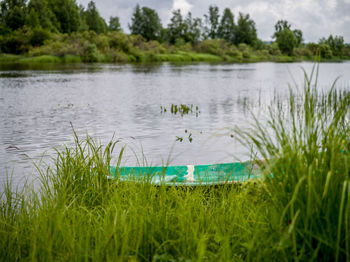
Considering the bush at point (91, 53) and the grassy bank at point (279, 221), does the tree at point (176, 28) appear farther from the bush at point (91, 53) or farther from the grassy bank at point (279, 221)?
the grassy bank at point (279, 221)

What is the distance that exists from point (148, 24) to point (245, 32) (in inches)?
1010

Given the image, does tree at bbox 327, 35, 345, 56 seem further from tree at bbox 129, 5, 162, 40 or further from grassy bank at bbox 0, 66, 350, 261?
grassy bank at bbox 0, 66, 350, 261

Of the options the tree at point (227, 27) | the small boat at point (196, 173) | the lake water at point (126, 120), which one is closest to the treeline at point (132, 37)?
the tree at point (227, 27)

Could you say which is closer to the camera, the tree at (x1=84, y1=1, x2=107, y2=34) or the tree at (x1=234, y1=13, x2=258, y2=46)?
the tree at (x1=84, y1=1, x2=107, y2=34)

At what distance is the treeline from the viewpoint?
175ft

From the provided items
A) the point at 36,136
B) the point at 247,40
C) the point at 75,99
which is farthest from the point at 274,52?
the point at 36,136

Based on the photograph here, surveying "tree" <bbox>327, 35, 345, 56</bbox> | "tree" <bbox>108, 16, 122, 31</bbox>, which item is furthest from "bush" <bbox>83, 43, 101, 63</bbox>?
"tree" <bbox>327, 35, 345, 56</bbox>

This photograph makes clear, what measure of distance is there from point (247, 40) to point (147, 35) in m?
26.7

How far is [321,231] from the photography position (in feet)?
7.55

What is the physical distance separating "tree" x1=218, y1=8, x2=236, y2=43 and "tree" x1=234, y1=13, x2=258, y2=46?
1.65 metres

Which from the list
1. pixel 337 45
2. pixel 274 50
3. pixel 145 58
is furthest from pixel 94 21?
pixel 337 45

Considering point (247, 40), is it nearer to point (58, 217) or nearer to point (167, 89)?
point (167, 89)

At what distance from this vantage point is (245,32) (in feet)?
318

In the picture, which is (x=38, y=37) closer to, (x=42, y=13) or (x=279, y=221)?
(x=42, y=13)
